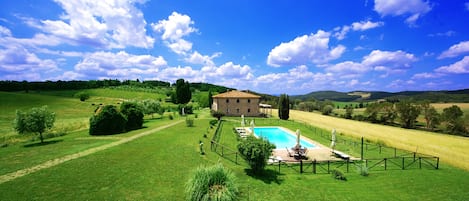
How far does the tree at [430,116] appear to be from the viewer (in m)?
47.7

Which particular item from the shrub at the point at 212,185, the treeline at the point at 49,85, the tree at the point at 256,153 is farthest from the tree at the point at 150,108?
the treeline at the point at 49,85

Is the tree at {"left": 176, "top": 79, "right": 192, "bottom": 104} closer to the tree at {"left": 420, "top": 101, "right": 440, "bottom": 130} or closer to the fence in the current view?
the fence

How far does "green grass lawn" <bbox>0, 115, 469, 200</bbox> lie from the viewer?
9.10 m

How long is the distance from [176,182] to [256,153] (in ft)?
15.0

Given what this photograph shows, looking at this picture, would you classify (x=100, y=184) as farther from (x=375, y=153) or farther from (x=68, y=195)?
(x=375, y=153)

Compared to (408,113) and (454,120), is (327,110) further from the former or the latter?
(454,120)

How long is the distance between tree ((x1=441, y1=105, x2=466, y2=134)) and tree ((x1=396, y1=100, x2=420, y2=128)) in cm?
505

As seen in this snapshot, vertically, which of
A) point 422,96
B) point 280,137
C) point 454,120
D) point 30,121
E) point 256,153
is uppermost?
point 422,96

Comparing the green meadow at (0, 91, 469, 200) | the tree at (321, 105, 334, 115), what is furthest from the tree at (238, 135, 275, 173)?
the tree at (321, 105, 334, 115)

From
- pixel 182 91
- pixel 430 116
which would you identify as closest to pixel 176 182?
pixel 182 91

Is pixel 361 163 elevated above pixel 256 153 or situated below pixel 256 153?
below

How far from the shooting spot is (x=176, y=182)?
34.6 ft

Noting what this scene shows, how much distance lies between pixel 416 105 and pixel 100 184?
65863mm

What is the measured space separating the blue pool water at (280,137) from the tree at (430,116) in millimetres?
41744
